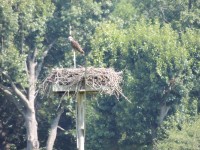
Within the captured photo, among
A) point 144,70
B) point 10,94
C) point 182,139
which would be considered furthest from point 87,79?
point 10,94

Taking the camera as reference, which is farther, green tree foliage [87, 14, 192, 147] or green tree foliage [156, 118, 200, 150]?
green tree foliage [87, 14, 192, 147]

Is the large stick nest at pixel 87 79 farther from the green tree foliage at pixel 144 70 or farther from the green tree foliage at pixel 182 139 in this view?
the green tree foliage at pixel 144 70

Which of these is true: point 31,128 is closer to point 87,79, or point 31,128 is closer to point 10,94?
point 10,94

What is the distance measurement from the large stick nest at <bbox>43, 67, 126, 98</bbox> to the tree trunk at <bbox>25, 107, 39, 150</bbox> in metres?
17.7

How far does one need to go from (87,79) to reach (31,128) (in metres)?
19.8

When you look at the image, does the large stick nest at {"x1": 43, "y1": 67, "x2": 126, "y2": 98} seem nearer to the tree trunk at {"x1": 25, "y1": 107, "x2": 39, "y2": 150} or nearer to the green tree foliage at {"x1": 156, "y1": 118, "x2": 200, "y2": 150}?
the green tree foliage at {"x1": 156, "y1": 118, "x2": 200, "y2": 150}

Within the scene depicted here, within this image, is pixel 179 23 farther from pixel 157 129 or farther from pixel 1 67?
pixel 1 67

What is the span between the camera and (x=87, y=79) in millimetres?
19031

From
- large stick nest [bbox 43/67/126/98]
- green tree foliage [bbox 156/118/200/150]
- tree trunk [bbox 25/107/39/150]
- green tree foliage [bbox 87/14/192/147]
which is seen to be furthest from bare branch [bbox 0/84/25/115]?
large stick nest [bbox 43/67/126/98]

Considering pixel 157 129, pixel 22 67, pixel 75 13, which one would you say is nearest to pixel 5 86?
pixel 22 67

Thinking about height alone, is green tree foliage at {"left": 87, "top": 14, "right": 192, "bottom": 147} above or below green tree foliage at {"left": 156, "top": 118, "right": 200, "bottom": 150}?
above

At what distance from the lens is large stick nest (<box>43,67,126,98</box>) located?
1888cm

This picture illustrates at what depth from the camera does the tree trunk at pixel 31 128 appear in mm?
38266

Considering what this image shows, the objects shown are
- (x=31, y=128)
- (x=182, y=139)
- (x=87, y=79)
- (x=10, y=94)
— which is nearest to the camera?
(x=87, y=79)
